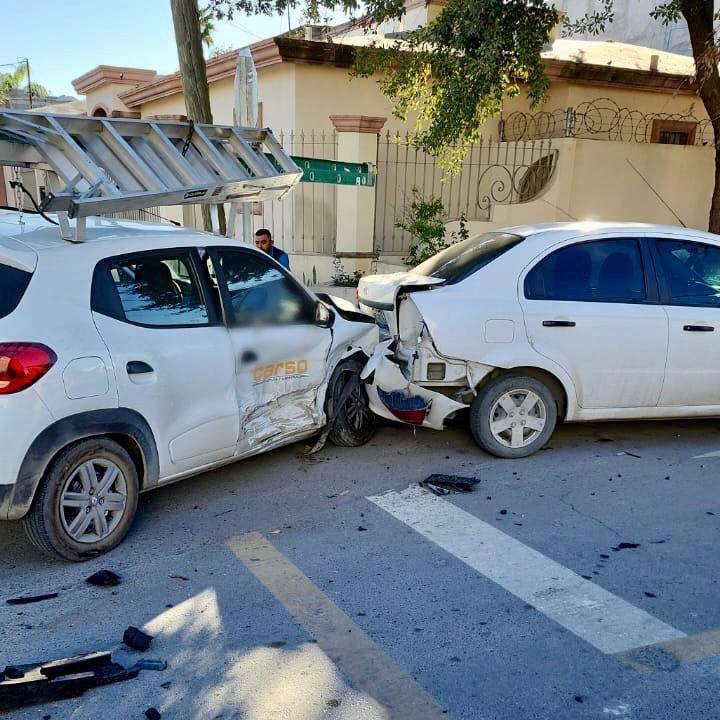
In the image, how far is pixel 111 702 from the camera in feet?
9.10

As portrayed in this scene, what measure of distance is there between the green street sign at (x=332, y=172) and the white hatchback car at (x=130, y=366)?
12.8 ft

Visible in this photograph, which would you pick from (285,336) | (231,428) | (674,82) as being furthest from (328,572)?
(674,82)

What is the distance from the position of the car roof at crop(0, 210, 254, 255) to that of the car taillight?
576 millimetres

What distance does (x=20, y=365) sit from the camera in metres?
3.35

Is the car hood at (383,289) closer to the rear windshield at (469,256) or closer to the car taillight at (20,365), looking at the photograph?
the rear windshield at (469,256)

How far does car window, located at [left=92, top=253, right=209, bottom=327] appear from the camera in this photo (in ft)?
12.6

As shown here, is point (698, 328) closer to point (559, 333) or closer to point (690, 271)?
point (690, 271)

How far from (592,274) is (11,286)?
395 centimetres

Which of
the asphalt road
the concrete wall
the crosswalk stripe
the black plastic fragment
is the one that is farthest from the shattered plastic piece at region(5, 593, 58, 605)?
the concrete wall

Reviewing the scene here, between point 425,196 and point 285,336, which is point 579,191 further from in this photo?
point 285,336

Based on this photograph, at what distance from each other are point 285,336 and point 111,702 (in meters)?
2.54

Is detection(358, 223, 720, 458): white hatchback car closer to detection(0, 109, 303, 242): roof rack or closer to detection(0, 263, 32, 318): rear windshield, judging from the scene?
detection(0, 109, 303, 242): roof rack

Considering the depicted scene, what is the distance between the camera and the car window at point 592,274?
207 inches

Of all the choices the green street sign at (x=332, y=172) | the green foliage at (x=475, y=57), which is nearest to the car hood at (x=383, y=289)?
the green street sign at (x=332, y=172)
